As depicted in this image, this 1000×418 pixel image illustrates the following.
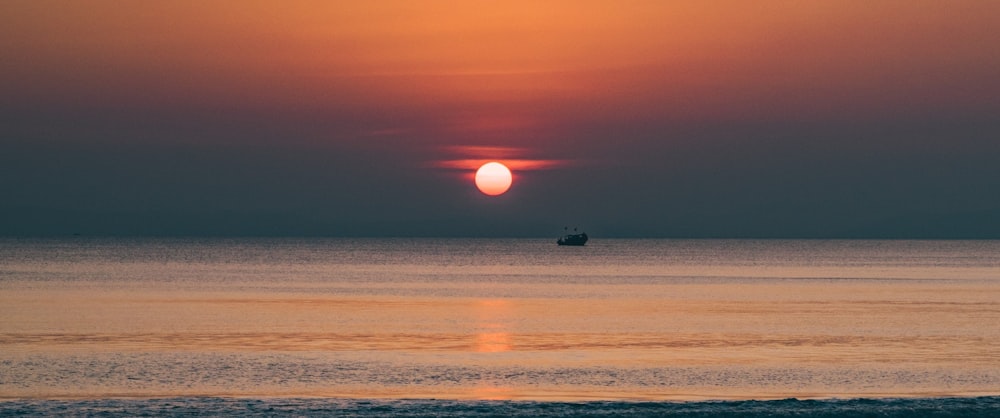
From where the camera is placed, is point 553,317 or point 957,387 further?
point 553,317

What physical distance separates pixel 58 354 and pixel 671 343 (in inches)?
999

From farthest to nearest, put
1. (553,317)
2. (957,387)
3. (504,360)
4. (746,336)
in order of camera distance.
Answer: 1. (553,317)
2. (746,336)
3. (504,360)
4. (957,387)

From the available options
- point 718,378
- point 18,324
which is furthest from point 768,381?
point 18,324

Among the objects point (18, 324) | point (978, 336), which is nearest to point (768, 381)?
point (978, 336)

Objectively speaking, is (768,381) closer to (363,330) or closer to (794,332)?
(794,332)

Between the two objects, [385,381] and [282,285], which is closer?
[385,381]

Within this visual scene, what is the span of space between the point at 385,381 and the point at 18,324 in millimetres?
32400

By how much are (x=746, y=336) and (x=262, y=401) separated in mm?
32796

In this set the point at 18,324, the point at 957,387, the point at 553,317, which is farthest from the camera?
the point at 553,317

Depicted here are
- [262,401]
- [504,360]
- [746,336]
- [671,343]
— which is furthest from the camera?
[746,336]

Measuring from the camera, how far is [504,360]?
158 feet

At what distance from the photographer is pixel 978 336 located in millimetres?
60188

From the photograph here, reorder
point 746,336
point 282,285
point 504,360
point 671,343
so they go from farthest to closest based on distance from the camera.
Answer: point 282,285
point 746,336
point 671,343
point 504,360

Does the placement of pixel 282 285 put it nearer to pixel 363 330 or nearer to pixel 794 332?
pixel 363 330
